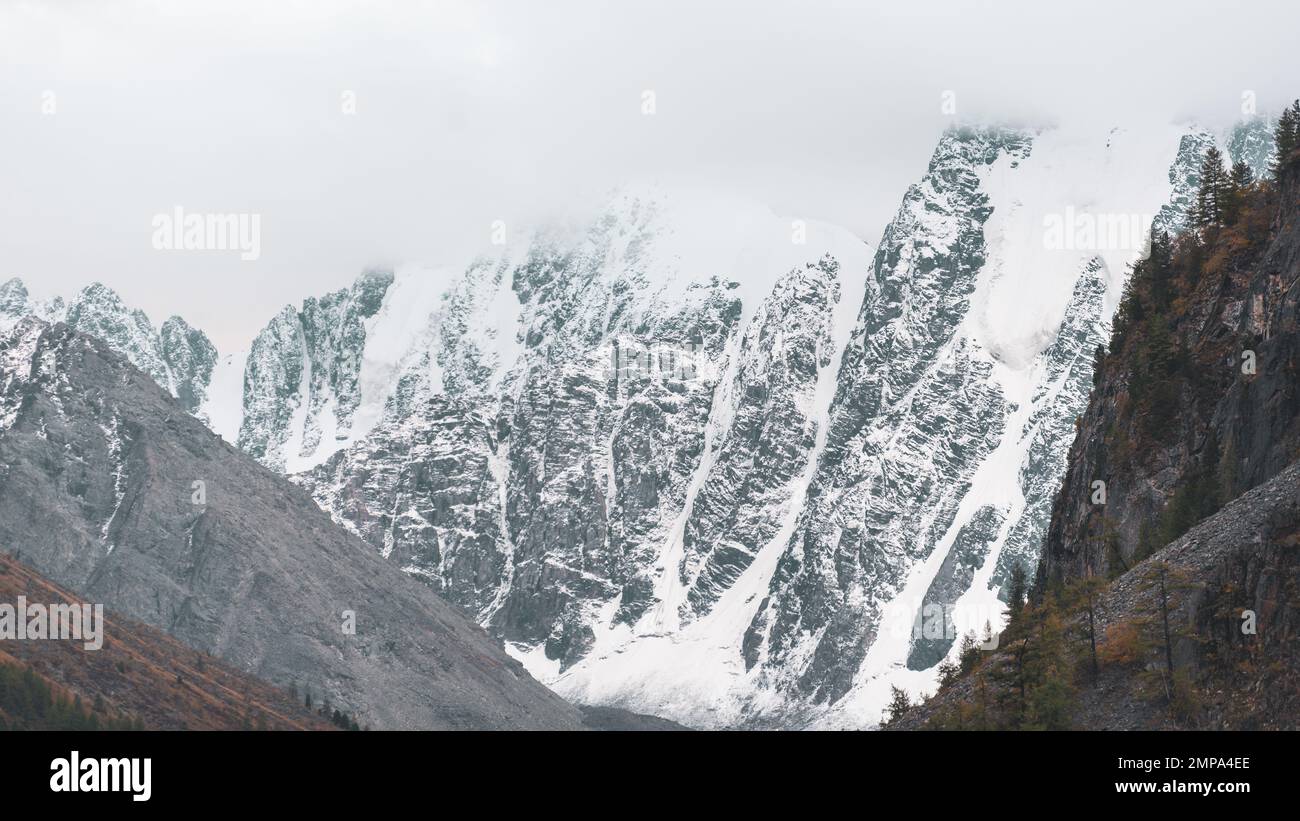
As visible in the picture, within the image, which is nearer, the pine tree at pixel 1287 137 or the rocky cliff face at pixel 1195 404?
the rocky cliff face at pixel 1195 404

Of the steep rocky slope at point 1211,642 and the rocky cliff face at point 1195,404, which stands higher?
the rocky cliff face at point 1195,404

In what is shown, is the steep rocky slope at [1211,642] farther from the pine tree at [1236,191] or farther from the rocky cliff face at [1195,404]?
the pine tree at [1236,191]

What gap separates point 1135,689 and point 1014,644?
1446 cm

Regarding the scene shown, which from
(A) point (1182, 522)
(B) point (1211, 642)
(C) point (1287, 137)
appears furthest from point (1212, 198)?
(B) point (1211, 642)

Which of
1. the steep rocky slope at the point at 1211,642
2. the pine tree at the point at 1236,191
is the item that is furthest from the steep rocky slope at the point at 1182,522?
the pine tree at the point at 1236,191

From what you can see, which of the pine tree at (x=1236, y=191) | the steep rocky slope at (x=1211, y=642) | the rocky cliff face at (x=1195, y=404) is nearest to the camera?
the steep rocky slope at (x=1211, y=642)

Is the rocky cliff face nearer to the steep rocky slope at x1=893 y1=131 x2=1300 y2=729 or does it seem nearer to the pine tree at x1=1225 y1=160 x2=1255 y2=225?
the steep rocky slope at x1=893 y1=131 x2=1300 y2=729

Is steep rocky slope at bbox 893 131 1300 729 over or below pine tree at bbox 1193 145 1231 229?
below

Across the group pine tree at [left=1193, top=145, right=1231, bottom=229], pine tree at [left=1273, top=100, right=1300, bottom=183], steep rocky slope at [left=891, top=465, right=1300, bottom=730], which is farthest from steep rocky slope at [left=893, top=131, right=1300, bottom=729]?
pine tree at [left=1273, top=100, right=1300, bottom=183]
